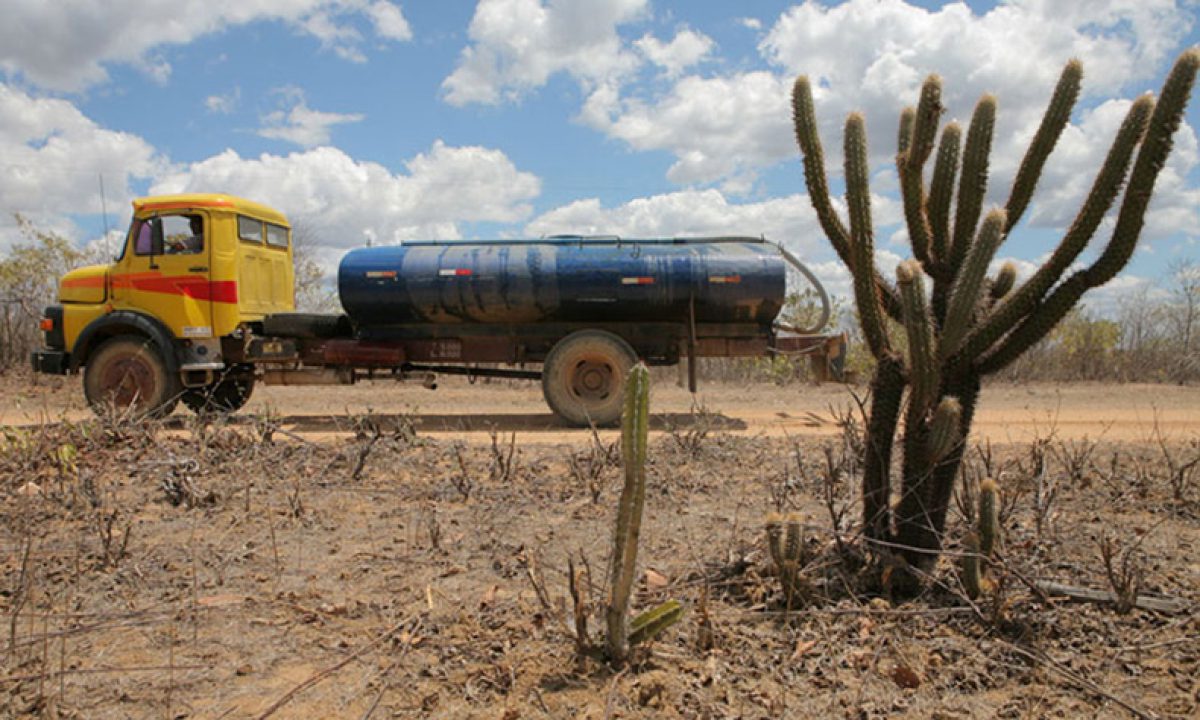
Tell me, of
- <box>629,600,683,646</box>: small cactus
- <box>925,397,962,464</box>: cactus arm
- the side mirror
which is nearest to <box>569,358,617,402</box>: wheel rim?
the side mirror

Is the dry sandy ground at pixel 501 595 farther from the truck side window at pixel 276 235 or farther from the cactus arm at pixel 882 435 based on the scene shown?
the truck side window at pixel 276 235

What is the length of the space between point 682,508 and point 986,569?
5.98 feet

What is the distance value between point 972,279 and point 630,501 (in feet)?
5.43

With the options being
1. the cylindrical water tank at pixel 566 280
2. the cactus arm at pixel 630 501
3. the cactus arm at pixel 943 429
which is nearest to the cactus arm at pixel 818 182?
the cactus arm at pixel 943 429

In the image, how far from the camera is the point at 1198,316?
16781 mm

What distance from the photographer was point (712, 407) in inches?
476

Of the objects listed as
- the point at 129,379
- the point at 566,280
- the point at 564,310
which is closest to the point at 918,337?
the point at 566,280

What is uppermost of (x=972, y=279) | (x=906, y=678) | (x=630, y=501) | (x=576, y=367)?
(x=972, y=279)

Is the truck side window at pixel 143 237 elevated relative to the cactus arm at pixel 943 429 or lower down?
elevated

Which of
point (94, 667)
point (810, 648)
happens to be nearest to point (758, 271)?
point (810, 648)

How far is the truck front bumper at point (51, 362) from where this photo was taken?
9.88m

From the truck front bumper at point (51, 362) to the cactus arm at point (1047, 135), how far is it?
34.4 ft

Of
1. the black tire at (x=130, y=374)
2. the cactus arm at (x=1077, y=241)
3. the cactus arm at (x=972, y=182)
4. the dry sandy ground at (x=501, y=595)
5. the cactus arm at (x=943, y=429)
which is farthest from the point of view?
the black tire at (x=130, y=374)

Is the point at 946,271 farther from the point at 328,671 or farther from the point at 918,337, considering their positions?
the point at 328,671
